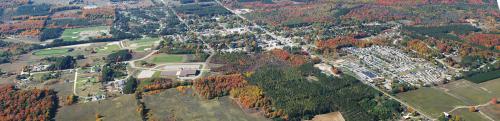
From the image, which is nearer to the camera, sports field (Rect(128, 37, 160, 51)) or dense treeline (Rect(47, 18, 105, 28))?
sports field (Rect(128, 37, 160, 51))

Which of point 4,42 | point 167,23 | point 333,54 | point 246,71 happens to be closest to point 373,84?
point 333,54

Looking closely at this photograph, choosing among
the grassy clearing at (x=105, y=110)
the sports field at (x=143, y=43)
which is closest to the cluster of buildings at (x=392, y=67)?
the grassy clearing at (x=105, y=110)

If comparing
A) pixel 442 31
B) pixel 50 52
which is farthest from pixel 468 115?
pixel 50 52

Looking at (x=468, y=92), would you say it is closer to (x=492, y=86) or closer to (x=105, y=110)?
(x=492, y=86)

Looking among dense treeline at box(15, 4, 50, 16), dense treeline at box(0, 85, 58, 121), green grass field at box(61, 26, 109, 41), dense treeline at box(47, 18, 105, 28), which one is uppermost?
dense treeline at box(15, 4, 50, 16)

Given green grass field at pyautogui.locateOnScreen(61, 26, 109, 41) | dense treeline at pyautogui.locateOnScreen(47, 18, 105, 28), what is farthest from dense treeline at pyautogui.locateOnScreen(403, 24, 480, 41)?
dense treeline at pyautogui.locateOnScreen(47, 18, 105, 28)

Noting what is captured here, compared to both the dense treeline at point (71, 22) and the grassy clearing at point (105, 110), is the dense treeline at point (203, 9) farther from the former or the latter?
the grassy clearing at point (105, 110)

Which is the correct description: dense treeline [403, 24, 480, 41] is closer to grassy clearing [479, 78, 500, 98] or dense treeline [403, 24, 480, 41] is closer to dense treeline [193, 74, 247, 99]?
grassy clearing [479, 78, 500, 98]

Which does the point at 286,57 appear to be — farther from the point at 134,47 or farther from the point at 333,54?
the point at 134,47
